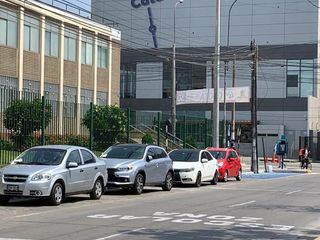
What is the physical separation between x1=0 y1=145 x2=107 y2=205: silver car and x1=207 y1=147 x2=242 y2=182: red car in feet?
36.7

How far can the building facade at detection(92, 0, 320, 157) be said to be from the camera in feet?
255

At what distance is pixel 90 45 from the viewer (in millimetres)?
52156

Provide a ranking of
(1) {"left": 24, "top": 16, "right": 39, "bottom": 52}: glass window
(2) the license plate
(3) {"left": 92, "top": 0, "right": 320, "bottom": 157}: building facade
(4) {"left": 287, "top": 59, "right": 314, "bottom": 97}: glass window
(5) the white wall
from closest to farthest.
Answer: (2) the license plate → (1) {"left": 24, "top": 16, "right": 39, "bottom": 52}: glass window → (3) {"left": 92, "top": 0, "right": 320, "bottom": 157}: building facade → (4) {"left": 287, "top": 59, "right": 314, "bottom": 97}: glass window → (5) the white wall

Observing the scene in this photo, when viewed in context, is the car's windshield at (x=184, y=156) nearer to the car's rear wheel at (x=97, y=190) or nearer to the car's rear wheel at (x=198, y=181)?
the car's rear wheel at (x=198, y=181)

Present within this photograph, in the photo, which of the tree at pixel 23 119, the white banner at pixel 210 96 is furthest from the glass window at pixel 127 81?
the tree at pixel 23 119

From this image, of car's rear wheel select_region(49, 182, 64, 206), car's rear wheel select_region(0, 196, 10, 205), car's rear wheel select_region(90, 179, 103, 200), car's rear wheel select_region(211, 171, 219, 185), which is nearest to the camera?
car's rear wheel select_region(49, 182, 64, 206)

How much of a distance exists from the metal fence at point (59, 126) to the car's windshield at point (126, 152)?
12.9 ft

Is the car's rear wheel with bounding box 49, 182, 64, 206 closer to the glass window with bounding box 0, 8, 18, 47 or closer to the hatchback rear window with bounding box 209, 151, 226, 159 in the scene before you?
the hatchback rear window with bounding box 209, 151, 226, 159

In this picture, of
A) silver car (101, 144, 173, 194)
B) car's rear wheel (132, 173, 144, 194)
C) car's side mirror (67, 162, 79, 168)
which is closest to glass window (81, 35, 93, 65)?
silver car (101, 144, 173, 194)

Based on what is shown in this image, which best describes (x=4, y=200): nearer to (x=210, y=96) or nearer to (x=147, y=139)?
(x=147, y=139)

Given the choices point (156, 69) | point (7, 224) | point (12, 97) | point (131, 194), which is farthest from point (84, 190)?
point (156, 69)

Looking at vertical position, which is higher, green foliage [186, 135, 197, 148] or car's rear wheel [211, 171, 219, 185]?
green foliage [186, 135, 197, 148]

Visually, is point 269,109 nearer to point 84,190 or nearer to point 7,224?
point 84,190

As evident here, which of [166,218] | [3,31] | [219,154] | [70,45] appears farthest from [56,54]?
[166,218]
